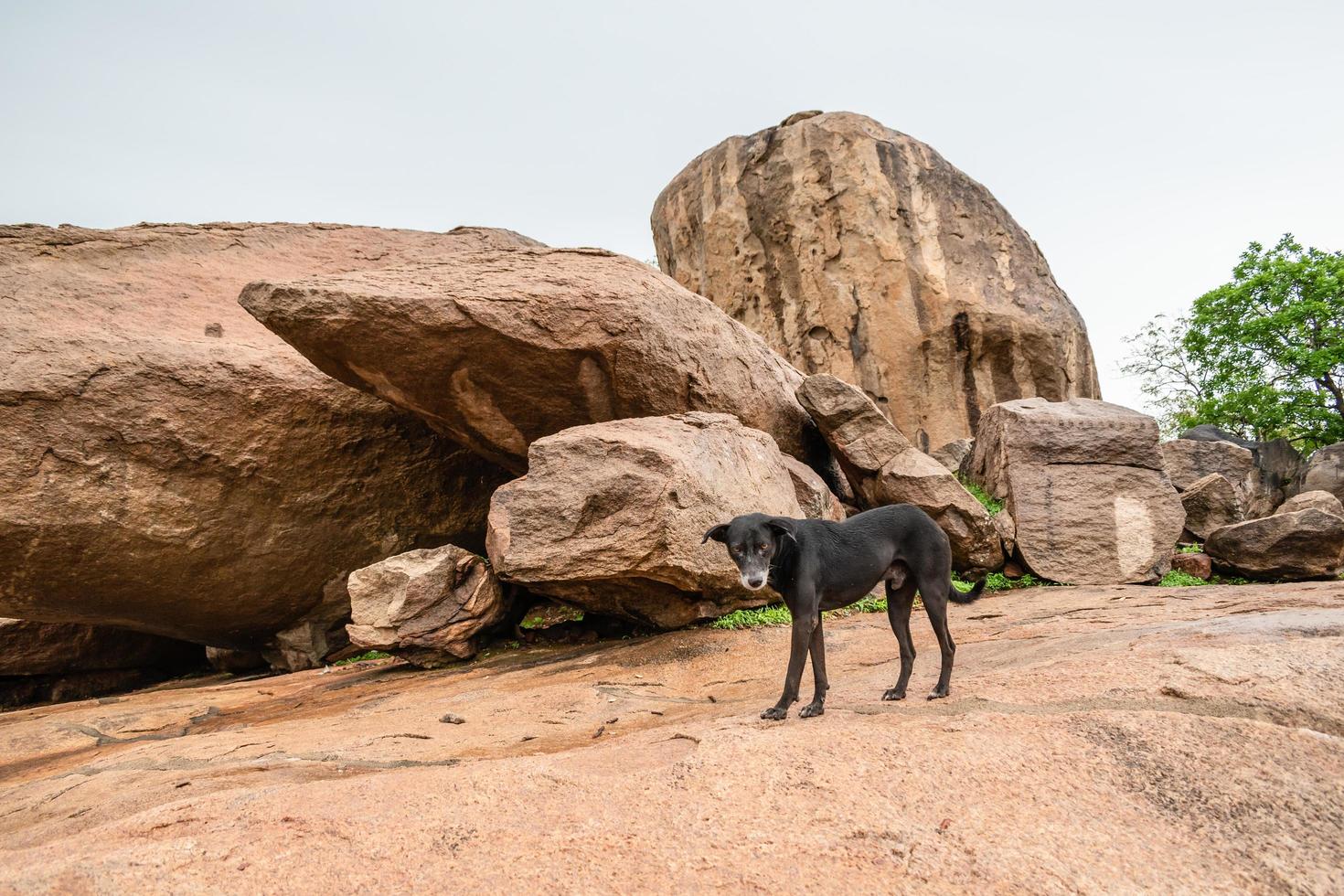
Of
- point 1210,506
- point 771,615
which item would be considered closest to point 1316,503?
point 1210,506

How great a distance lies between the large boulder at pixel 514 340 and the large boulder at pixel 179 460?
37.9 inches

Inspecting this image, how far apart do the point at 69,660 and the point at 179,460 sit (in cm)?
450

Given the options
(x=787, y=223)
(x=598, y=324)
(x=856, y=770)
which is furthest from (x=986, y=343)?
(x=856, y=770)

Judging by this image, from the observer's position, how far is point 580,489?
24.1 feet

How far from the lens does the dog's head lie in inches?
168

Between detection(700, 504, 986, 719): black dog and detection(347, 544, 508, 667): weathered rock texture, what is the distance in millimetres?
4256

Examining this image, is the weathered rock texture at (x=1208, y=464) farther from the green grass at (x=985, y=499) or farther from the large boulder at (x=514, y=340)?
the large boulder at (x=514, y=340)

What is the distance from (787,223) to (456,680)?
497 inches

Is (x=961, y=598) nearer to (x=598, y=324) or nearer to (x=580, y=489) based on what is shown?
(x=580, y=489)

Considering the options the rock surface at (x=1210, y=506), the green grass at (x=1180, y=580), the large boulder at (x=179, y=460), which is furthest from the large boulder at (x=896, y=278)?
the large boulder at (x=179, y=460)

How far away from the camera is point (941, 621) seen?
482 centimetres

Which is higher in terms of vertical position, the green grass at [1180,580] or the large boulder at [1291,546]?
the large boulder at [1291,546]

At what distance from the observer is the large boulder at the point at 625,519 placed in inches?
284

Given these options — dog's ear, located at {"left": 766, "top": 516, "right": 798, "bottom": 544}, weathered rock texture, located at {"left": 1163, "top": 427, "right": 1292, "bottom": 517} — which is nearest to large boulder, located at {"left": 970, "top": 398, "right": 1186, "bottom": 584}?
weathered rock texture, located at {"left": 1163, "top": 427, "right": 1292, "bottom": 517}
